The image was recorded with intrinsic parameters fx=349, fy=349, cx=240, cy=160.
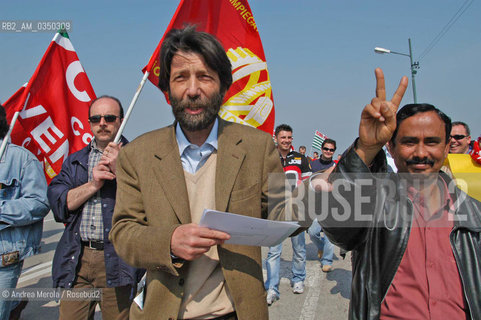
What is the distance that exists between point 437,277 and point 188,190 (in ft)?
3.96

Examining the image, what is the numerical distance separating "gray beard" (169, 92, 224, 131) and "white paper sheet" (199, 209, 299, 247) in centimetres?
56

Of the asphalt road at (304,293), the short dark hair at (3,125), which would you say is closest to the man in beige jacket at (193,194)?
the short dark hair at (3,125)

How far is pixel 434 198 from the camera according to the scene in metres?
1.78

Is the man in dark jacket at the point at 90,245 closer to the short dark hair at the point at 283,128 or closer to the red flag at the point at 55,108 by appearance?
the red flag at the point at 55,108

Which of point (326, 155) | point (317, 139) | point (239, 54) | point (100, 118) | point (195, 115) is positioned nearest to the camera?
point (195, 115)

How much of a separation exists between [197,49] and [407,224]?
1317mm

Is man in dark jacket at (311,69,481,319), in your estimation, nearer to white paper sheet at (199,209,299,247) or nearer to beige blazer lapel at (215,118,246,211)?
white paper sheet at (199,209,299,247)

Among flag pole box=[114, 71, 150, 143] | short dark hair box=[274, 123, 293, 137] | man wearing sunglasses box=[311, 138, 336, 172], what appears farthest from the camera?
man wearing sunglasses box=[311, 138, 336, 172]

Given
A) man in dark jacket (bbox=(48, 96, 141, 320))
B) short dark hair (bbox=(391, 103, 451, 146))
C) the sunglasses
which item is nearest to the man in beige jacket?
short dark hair (bbox=(391, 103, 451, 146))

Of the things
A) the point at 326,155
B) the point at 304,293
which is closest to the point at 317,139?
the point at 326,155

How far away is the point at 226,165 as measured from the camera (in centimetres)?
161

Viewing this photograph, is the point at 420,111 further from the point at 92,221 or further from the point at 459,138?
the point at 459,138

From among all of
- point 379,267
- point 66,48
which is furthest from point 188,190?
point 66,48

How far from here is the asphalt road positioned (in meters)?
4.29
